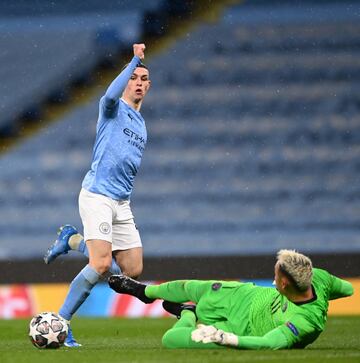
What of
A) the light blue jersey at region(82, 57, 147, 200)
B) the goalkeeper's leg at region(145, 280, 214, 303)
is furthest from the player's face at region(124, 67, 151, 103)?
the goalkeeper's leg at region(145, 280, 214, 303)

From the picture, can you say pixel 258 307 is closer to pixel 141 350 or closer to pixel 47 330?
pixel 141 350

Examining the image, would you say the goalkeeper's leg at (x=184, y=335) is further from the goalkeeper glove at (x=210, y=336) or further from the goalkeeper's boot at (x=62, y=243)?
the goalkeeper's boot at (x=62, y=243)

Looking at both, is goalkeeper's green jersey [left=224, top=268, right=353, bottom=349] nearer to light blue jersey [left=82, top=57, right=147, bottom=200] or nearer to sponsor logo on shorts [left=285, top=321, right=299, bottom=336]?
sponsor logo on shorts [left=285, top=321, right=299, bottom=336]

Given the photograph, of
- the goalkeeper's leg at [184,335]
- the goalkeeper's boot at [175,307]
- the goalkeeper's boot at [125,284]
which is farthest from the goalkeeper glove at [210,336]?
the goalkeeper's boot at [125,284]

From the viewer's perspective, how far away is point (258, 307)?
5992 mm

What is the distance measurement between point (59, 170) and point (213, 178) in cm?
206

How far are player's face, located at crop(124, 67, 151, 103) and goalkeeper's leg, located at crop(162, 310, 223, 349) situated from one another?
5.42 ft

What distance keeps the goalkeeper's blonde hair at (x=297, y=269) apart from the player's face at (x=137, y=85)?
195 cm

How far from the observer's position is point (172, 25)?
606 inches

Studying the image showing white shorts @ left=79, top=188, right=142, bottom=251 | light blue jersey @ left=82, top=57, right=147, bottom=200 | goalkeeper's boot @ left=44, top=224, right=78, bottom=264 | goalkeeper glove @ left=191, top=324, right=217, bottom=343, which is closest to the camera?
goalkeeper glove @ left=191, top=324, right=217, bottom=343

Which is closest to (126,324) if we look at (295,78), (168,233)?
(168,233)

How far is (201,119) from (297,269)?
941 cm

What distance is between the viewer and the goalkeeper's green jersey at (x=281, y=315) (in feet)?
18.8

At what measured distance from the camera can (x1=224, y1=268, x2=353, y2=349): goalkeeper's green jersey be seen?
18.8ft
